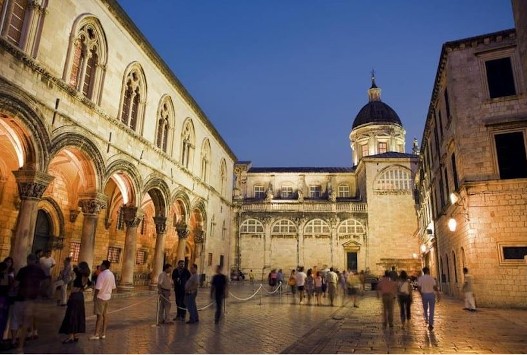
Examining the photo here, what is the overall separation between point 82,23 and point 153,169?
7659 mm

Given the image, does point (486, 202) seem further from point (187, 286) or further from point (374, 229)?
point (374, 229)

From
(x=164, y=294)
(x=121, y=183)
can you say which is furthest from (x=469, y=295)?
(x=121, y=183)

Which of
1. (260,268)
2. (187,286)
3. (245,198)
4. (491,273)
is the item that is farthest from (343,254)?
(187,286)

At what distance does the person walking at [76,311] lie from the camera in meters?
6.81

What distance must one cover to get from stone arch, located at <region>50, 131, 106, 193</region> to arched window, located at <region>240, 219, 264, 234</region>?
29019mm

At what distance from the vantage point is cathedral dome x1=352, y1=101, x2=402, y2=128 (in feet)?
177

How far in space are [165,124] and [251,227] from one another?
24.0 m

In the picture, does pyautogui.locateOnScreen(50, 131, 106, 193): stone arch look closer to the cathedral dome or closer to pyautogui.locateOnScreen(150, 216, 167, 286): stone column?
pyautogui.locateOnScreen(150, 216, 167, 286): stone column

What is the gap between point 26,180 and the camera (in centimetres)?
1142

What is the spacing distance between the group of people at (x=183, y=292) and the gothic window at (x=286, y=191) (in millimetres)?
39102

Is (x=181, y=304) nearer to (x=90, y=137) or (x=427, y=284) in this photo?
(x=427, y=284)

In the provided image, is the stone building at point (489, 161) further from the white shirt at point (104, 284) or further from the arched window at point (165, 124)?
the arched window at point (165, 124)

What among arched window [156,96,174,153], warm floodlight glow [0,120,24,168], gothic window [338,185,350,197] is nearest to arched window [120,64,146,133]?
arched window [156,96,174,153]

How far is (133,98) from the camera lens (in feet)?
58.1
